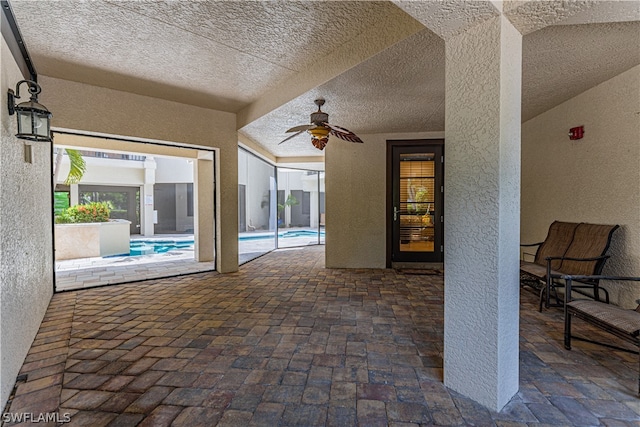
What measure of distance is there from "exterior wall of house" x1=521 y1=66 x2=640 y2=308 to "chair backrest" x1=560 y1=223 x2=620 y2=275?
12cm

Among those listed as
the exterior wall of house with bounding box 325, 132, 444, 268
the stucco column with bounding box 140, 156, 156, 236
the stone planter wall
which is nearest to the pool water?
the stone planter wall

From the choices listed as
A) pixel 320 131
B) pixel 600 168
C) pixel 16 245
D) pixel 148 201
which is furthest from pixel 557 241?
pixel 148 201

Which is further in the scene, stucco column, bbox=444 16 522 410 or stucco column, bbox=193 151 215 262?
stucco column, bbox=193 151 215 262

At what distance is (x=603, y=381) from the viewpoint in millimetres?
1818

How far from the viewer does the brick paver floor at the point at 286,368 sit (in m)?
1.56

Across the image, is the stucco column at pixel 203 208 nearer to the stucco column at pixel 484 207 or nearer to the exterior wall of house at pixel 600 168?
the stucco column at pixel 484 207

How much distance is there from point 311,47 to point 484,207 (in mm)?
2093

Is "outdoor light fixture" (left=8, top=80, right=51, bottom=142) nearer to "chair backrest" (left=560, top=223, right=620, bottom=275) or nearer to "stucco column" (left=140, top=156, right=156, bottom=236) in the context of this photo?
"chair backrest" (left=560, top=223, right=620, bottom=275)

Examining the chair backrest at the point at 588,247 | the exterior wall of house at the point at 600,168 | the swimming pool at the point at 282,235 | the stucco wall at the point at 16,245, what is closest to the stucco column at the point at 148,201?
the swimming pool at the point at 282,235

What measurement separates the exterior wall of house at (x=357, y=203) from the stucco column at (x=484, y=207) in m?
3.55

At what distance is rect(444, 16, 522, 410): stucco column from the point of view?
1526 mm

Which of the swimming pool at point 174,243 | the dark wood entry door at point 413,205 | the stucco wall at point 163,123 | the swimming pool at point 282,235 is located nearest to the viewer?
the stucco wall at point 163,123

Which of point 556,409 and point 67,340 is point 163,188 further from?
point 556,409

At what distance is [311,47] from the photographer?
272 centimetres
